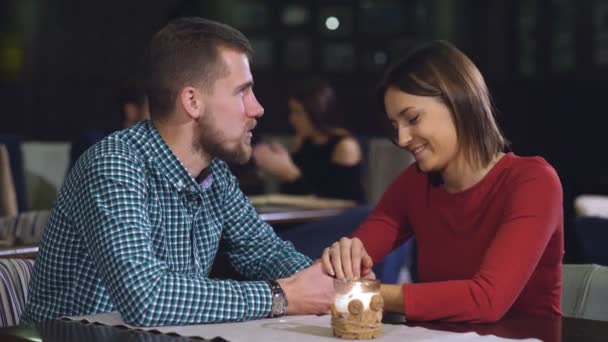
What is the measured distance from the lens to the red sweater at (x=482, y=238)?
1.89 meters

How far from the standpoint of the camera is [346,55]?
8.42 m

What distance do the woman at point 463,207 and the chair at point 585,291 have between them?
44 millimetres

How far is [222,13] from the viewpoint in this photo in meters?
8.23

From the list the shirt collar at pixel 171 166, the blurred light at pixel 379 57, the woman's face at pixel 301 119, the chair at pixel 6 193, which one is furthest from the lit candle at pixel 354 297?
the blurred light at pixel 379 57

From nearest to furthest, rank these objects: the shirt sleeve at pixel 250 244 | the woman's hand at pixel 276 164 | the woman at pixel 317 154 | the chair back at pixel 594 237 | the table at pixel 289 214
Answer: the shirt sleeve at pixel 250 244
the chair back at pixel 594 237
the table at pixel 289 214
the woman's hand at pixel 276 164
the woman at pixel 317 154

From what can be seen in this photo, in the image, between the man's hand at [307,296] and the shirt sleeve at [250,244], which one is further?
the shirt sleeve at [250,244]

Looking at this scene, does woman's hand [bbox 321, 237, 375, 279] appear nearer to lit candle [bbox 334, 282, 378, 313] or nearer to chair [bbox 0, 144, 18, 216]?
lit candle [bbox 334, 282, 378, 313]

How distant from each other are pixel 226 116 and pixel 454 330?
2.18 ft

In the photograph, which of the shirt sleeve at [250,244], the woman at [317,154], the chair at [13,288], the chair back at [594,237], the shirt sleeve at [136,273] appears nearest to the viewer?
the shirt sleeve at [136,273]

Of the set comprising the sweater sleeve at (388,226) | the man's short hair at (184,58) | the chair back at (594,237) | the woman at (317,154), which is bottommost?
the woman at (317,154)

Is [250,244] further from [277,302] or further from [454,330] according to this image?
[454,330]

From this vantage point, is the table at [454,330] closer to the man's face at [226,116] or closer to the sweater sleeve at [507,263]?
the sweater sleeve at [507,263]

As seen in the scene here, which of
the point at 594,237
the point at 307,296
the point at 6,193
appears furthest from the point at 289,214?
the point at 307,296

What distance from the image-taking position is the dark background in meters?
7.42
